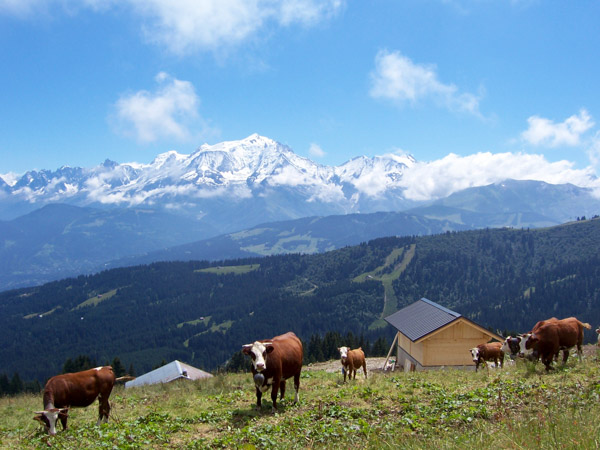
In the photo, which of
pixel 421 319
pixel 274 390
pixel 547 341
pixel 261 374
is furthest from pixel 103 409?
pixel 421 319

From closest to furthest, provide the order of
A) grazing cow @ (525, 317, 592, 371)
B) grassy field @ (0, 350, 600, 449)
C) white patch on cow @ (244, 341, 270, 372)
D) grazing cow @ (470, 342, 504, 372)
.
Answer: grassy field @ (0, 350, 600, 449) → white patch on cow @ (244, 341, 270, 372) → grazing cow @ (525, 317, 592, 371) → grazing cow @ (470, 342, 504, 372)

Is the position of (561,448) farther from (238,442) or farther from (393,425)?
(238,442)

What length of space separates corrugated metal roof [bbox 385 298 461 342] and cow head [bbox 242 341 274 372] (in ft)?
68.4

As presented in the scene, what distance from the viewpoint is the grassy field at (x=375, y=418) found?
24.2 feet

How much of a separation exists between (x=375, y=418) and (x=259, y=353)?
12.3 ft

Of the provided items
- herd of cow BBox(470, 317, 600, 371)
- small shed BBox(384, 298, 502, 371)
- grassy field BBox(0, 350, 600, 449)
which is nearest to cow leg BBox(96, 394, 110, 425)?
grassy field BBox(0, 350, 600, 449)

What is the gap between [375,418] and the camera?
11359 millimetres

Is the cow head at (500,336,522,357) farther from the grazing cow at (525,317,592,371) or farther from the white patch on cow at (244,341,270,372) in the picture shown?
the white patch on cow at (244,341,270,372)

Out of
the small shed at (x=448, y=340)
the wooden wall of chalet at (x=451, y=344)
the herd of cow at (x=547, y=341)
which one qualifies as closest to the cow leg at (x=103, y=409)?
the herd of cow at (x=547, y=341)

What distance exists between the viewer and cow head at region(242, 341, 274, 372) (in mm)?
11969

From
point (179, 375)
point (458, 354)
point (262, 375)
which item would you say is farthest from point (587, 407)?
point (179, 375)

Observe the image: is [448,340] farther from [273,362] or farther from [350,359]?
[273,362]

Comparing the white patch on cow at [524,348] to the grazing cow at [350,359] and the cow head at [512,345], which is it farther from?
the grazing cow at [350,359]

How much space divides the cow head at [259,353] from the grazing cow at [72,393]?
4.97 m
